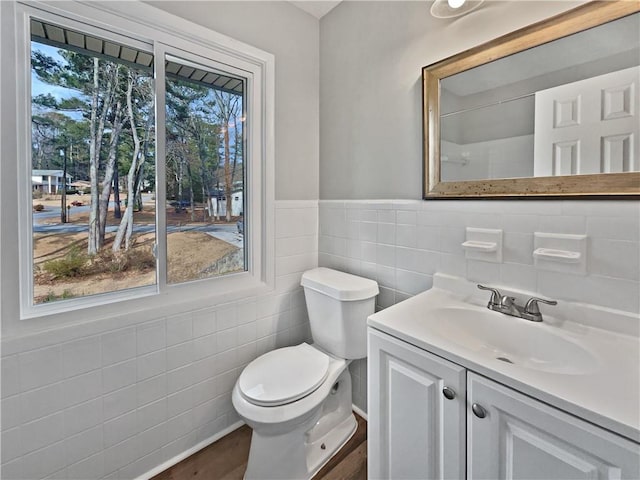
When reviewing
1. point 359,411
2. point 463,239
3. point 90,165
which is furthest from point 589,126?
point 90,165

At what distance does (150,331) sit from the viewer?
4.37 ft

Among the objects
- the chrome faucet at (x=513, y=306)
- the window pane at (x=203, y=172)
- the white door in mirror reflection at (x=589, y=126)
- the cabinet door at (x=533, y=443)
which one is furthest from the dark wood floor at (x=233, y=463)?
the white door in mirror reflection at (x=589, y=126)

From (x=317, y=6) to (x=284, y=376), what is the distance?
2.09 metres

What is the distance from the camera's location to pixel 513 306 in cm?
107

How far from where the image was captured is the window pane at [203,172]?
1.47 m

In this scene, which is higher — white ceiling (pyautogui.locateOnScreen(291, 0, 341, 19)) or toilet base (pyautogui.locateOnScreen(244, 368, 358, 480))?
white ceiling (pyautogui.locateOnScreen(291, 0, 341, 19))

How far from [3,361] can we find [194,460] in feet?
3.08

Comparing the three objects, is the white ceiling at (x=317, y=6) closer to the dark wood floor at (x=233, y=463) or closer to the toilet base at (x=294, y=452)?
the toilet base at (x=294, y=452)

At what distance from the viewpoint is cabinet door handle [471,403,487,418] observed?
30.5 inches

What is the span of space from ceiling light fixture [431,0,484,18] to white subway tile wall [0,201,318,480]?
1.14 metres

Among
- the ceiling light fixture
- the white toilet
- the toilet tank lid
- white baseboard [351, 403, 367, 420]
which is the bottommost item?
white baseboard [351, 403, 367, 420]

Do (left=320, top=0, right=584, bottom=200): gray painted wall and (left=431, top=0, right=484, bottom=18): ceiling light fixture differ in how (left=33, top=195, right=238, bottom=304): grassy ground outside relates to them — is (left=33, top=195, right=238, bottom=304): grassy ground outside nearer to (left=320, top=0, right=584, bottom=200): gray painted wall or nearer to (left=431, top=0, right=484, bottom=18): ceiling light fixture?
(left=320, top=0, right=584, bottom=200): gray painted wall

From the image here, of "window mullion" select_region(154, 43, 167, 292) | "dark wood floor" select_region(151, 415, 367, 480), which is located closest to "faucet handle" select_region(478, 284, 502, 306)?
"dark wood floor" select_region(151, 415, 367, 480)

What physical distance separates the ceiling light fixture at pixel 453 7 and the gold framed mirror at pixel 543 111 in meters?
0.15
